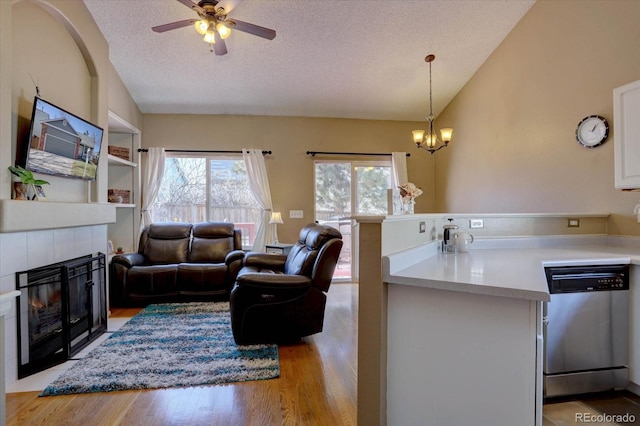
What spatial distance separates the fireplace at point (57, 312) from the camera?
2.32m

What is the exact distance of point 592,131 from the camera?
2971 mm

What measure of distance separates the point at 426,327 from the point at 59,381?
254cm

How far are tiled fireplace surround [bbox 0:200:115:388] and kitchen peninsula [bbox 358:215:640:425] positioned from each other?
7.28ft

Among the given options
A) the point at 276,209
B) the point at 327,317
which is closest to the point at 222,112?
the point at 276,209

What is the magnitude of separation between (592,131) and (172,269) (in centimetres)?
479

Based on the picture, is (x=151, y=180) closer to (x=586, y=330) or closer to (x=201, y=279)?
(x=201, y=279)

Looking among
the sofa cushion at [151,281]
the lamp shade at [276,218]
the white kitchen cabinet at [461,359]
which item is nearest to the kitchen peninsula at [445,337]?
the white kitchen cabinet at [461,359]

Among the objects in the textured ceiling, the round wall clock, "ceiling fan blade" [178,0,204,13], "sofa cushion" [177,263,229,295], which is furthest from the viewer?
"sofa cushion" [177,263,229,295]

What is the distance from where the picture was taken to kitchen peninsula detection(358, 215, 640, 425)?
52.6 inches

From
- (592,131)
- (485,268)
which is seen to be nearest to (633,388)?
(485,268)

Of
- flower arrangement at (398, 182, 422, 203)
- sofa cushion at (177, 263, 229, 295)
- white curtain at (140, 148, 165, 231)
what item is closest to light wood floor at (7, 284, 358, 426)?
flower arrangement at (398, 182, 422, 203)

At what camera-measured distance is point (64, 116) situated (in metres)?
2.64

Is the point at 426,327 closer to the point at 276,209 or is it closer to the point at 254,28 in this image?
the point at 254,28

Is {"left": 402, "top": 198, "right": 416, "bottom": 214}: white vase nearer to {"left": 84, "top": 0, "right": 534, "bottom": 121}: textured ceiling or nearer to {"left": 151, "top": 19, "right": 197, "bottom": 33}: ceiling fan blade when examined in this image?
{"left": 84, "top": 0, "right": 534, "bottom": 121}: textured ceiling
